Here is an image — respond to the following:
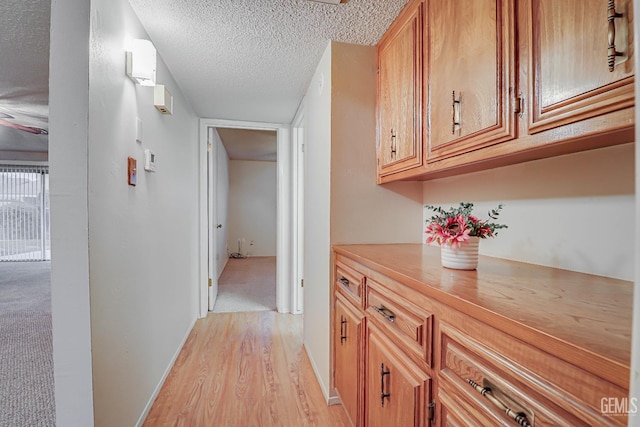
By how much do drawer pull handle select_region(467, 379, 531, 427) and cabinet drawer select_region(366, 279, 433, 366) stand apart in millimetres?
180

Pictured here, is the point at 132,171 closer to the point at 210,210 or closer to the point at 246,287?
the point at 210,210

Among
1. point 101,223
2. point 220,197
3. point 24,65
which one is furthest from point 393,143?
point 220,197

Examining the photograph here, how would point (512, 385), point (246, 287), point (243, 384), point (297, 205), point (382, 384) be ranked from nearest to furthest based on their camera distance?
point (512, 385) < point (382, 384) < point (243, 384) < point (297, 205) < point (246, 287)

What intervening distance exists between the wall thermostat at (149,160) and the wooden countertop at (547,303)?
132 centimetres

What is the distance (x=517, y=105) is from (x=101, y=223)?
1.47 metres

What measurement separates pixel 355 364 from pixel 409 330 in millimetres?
575

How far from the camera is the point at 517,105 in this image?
864mm

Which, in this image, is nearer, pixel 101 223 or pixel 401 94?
pixel 101 223

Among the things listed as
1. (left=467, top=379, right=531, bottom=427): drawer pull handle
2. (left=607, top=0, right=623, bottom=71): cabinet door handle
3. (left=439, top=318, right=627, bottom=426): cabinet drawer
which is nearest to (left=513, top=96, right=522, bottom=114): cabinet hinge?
(left=607, top=0, right=623, bottom=71): cabinet door handle

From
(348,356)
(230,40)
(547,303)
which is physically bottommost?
(348,356)

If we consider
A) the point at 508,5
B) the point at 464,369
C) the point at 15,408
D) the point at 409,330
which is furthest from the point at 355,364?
the point at 15,408

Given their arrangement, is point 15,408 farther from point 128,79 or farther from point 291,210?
point 291,210

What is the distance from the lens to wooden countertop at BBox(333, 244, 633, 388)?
43 cm

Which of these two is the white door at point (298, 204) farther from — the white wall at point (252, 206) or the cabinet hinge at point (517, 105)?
the white wall at point (252, 206)
